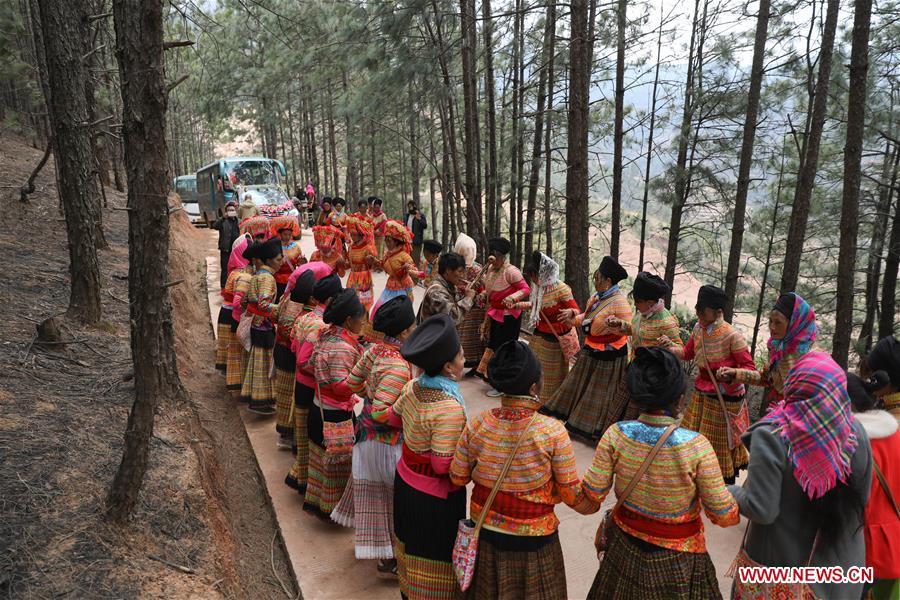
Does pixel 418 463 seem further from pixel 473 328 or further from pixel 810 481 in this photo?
pixel 473 328

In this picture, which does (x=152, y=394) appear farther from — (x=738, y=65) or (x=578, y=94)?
(x=738, y=65)

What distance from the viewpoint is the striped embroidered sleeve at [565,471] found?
280cm

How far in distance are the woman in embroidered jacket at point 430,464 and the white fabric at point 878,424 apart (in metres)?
1.81

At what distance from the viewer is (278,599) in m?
4.11

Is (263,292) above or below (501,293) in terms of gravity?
above

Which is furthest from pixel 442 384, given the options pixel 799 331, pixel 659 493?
pixel 799 331

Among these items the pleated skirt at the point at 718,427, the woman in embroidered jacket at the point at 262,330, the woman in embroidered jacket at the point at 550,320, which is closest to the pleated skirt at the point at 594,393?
the woman in embroidered jacket at the point at 550,320

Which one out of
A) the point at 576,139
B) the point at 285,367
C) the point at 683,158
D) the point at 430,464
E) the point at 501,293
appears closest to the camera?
the point at 430,464

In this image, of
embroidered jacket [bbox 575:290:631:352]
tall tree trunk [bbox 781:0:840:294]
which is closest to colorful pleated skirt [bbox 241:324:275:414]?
embroidered jacket [bbox 575:290:631:352]

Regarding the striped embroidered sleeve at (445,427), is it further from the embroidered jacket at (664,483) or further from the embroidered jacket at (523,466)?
the embroidered jacket at (664,483)

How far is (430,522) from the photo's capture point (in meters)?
3.30

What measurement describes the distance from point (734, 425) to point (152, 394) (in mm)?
4246

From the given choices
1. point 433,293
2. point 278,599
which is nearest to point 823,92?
point 433,293

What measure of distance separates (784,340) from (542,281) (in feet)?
8.39
